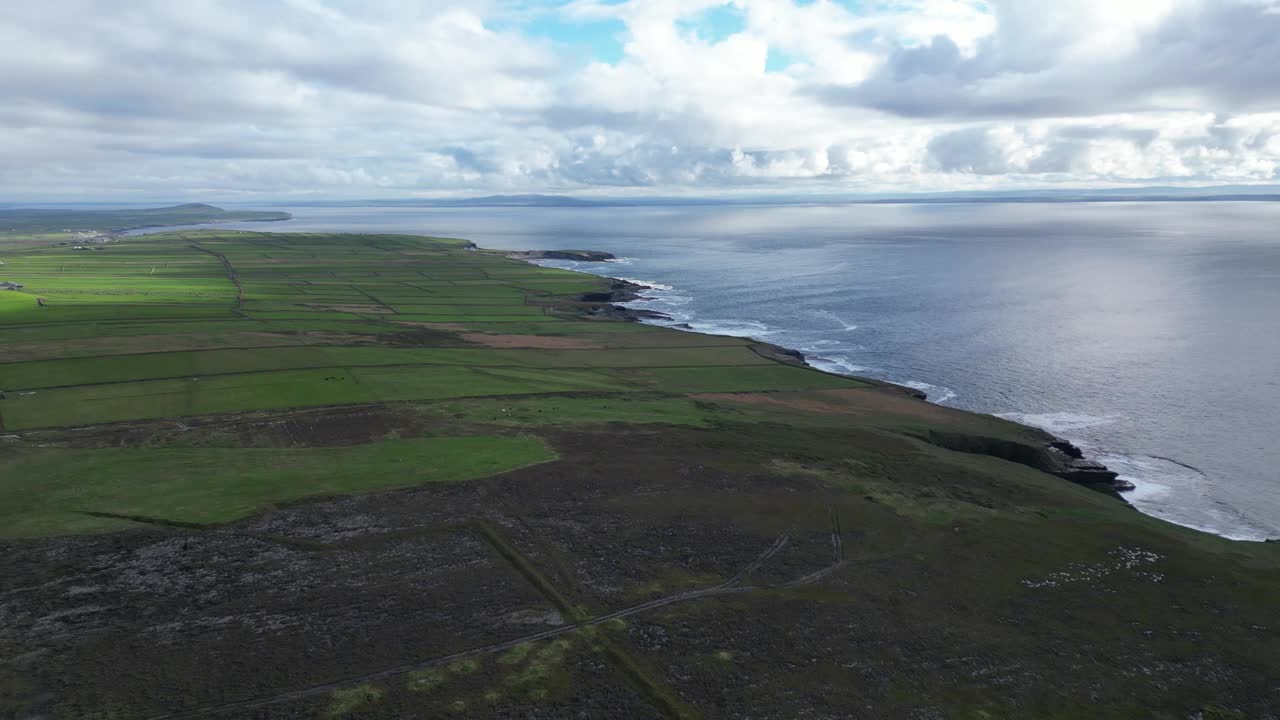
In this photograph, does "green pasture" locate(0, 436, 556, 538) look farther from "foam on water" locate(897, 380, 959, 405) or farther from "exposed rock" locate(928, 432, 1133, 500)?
"foam on water" locate(897, 380, 959, 405)

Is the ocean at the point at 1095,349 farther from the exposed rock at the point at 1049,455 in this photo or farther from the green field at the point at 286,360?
the green field at the point at 286,360

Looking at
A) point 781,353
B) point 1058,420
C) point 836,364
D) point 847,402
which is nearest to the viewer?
point 1058,420

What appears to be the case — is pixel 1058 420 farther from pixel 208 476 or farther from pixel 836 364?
pixel 208 476

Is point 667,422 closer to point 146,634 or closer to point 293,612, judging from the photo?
point 293,612

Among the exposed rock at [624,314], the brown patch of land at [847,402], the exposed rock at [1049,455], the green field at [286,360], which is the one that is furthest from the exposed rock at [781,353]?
the exposed rock at [1049,455]

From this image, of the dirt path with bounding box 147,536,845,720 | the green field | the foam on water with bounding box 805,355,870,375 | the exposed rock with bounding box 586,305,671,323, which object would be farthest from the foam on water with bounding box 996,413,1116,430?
the exposed rock with bounding box 586,305,671,323

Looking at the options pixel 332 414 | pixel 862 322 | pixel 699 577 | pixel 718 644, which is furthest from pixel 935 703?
pixel 862 322

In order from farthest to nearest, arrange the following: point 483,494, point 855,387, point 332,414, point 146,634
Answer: point 855,387
point 332,414
point 483,494
point 146,634

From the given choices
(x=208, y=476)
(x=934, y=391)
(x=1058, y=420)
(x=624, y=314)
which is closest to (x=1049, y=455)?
(x=1058, y=420)
